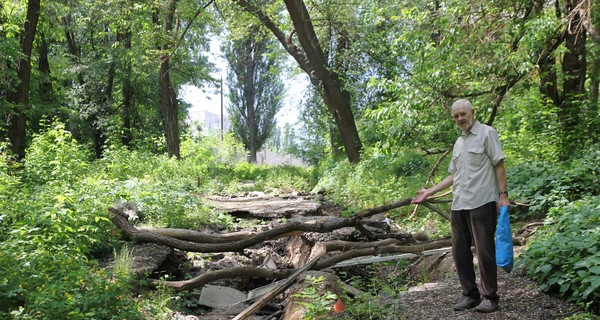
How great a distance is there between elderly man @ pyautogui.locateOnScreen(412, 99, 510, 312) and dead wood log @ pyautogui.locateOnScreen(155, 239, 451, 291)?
2420mm

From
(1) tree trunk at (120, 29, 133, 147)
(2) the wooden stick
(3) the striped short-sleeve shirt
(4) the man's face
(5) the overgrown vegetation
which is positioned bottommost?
(2) the wooden stick

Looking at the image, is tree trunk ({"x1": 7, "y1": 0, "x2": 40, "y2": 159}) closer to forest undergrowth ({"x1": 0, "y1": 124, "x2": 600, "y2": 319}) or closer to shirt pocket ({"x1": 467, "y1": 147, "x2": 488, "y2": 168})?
forest undergrowth ({"x1": 0, "y1": 124, "x2": 600, "y2": 319})

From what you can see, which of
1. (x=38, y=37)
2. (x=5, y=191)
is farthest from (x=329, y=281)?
(x=38, y=37)

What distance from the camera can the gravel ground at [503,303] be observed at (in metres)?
4.35

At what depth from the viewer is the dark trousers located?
441cm

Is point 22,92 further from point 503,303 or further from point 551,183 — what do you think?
point 503,303

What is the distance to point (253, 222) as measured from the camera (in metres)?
11.8

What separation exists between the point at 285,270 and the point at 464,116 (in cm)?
347

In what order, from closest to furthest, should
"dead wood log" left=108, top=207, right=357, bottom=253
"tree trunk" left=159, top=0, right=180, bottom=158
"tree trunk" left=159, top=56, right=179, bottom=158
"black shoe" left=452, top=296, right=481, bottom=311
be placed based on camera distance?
"black shoe" left=452, top=296, right=481, bottom=311 → "dead wood log" left=108, top=207, right=357, bottom=253 → "tree trunk" left=159, top=0, right=180, bottom=158 → "tree trunk" left=159, top=56, right=179, bottom=158

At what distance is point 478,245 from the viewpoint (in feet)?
14.6

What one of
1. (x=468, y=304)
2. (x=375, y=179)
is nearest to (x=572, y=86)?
(x=375, y=179)

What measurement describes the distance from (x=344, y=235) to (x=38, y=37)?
593 inches

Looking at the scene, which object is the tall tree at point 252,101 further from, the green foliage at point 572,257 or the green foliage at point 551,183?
the green foliage at point 572,257

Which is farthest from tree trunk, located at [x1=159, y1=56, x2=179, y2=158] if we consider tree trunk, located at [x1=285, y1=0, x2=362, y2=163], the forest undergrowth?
tree trunk, located at [x1=285, y1=0, x2=362, y2=163]
